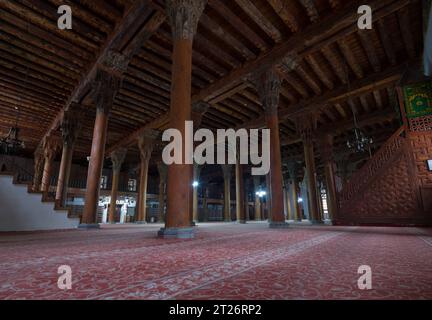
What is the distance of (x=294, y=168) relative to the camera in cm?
1738

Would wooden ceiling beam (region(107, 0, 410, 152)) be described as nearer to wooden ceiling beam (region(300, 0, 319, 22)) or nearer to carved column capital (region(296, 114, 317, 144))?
wooden ceiling beam (region(300, 0, 319, 22))

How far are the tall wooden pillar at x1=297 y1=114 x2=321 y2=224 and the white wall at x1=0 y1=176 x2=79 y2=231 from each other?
9.55 meters

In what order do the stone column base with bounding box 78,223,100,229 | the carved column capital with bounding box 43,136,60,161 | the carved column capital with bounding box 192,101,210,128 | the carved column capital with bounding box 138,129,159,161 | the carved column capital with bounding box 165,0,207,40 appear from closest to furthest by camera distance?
the carved column capital with bounding box 165,0,207,40
the stone column base with bounding box 78,223,100,229
the carved column capital with bounding box 192,101,210,128
the carved column capital with bounding box 138,129,159,161
the carved column capital with bounding box 43,136,60,161

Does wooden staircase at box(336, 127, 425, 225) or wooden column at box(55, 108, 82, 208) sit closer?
wooden staircase at box(336, 127, 425, 225)

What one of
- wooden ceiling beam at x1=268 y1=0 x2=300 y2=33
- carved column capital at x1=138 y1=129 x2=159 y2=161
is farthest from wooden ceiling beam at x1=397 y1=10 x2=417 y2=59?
carved column capital at x1=138 y1=129 x2=159 y2=161

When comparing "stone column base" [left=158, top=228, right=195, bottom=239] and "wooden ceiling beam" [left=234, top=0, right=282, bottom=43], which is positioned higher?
"wooden ceiling beam" [left=234, top=0, right=282, bottom=43]

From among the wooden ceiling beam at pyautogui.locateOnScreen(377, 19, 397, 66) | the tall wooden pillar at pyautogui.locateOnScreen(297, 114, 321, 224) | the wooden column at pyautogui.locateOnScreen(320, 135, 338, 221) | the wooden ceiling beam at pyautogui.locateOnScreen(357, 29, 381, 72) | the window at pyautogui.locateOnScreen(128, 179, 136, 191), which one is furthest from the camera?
the window at pyautogui.locateOnScreen(128, 179, 136, 191)

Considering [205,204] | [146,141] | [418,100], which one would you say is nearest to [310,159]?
[418,100]

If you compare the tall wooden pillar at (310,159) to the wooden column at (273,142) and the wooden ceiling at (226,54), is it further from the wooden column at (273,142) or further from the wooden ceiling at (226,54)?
the wooden column at (273,142)

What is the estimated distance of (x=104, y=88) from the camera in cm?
705

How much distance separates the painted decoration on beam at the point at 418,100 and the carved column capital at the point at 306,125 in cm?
340

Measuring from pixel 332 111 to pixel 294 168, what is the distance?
694cm

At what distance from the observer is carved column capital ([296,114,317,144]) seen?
1036 centimetres

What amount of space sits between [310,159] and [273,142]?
4309 mm
